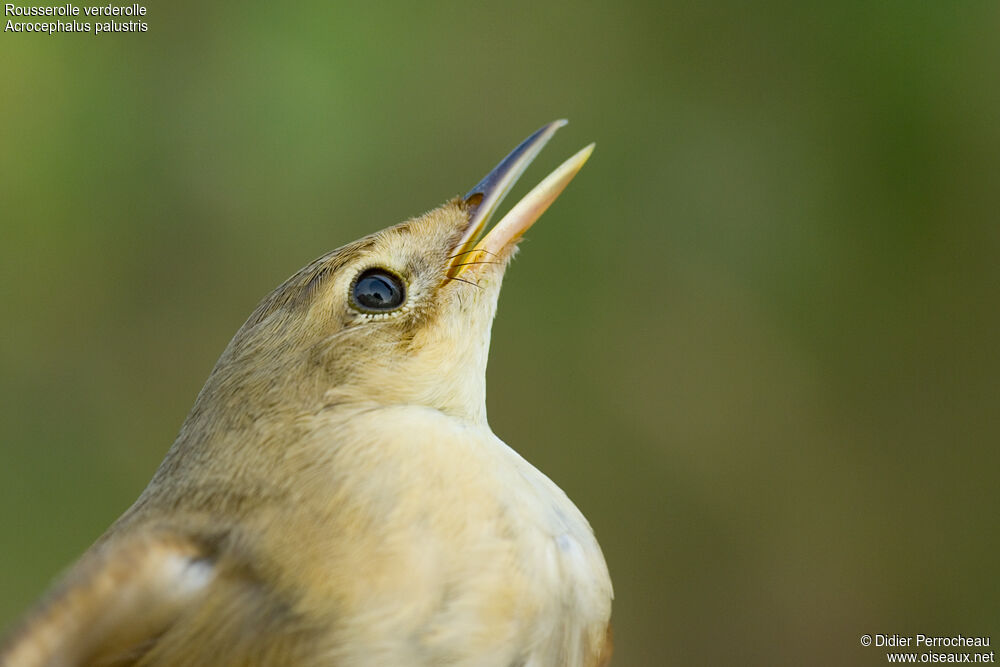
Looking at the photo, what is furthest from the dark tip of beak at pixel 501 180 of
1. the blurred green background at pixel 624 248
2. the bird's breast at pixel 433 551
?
the blurred green background at pixel 624 248

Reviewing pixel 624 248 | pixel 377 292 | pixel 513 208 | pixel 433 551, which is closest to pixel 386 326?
pixel 377 292

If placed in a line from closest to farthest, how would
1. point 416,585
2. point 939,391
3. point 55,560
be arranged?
point 416,585 → point 55,560 → point 939,391

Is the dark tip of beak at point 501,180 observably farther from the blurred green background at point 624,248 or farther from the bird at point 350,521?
the blurred green background at point 624,248

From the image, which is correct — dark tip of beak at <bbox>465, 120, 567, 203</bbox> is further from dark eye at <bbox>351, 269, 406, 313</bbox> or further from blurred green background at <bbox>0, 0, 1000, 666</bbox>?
blurred green background at <bbox>0, 0, 1000, 666</bbox>

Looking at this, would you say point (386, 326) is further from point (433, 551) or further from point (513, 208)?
point (433, 551)

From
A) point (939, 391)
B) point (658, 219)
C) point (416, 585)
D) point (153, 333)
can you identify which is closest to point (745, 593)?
point (939, 391)

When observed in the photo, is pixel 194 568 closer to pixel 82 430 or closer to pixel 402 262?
pixel 402 262

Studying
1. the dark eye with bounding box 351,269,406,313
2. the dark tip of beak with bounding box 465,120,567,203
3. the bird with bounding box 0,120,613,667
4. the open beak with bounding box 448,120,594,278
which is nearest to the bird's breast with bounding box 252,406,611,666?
the bird with bounding box 0,120,613,667
